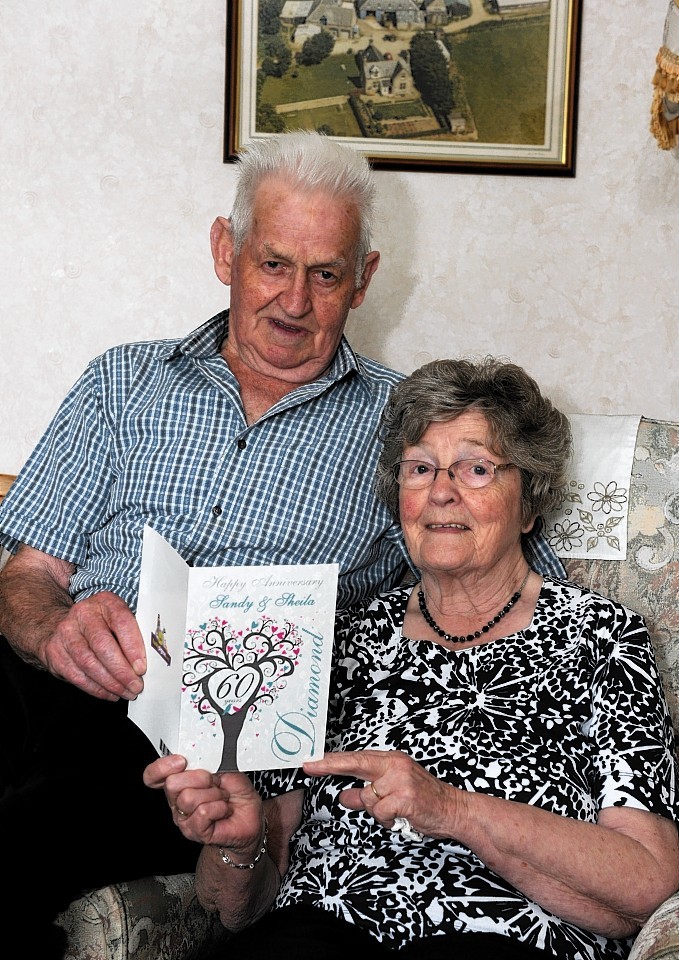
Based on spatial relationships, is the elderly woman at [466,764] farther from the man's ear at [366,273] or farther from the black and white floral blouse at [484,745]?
the man's ear at [366,273]

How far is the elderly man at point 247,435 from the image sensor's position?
70.4 inches

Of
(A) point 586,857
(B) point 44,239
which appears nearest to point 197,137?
(B) point 44,239

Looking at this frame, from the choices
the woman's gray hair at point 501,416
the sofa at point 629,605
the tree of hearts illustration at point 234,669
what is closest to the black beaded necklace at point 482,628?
the woman's gray hair at point 501,416

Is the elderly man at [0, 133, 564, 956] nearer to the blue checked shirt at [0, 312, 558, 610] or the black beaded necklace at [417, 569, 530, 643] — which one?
the blue checked shirt at [0, 312, 558, 610]

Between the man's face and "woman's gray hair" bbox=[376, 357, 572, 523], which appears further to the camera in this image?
the man's face

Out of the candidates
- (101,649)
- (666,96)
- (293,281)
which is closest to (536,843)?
(101,649)

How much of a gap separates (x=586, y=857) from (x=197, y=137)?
1.62 meters

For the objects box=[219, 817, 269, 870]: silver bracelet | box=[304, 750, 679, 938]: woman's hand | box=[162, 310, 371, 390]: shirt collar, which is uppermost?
box=[162, 310, 371, 390]: shirt collar

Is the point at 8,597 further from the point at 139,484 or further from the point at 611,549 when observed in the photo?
the point at 611,549

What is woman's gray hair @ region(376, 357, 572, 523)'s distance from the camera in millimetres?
1640

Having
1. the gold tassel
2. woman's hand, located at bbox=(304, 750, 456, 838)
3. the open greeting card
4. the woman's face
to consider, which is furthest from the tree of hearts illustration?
the gold tassel

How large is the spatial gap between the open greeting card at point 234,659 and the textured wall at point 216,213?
1061 mm

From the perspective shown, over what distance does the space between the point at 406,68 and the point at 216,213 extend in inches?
19.4

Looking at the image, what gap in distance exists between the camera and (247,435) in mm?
1821
